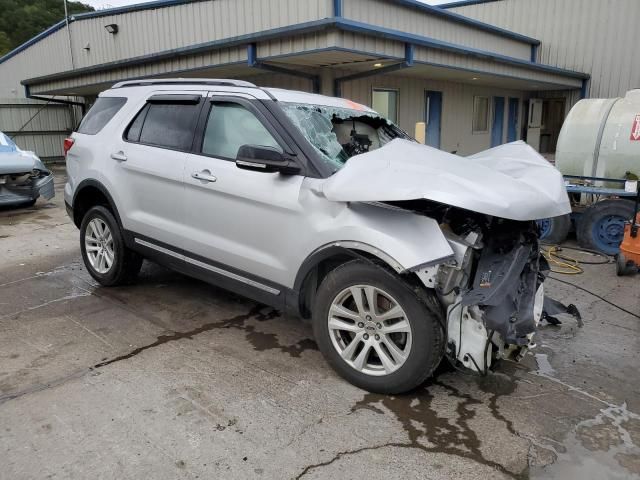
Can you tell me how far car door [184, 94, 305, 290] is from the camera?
3488mm

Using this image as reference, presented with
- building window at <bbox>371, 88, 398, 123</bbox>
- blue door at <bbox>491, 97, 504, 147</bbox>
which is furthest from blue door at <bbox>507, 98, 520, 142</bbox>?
building window at <bbox>371, 88, 398, 123</bbox>

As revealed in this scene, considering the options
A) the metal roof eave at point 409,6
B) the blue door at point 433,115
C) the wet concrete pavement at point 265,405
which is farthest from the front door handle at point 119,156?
the blue door at point 433,115

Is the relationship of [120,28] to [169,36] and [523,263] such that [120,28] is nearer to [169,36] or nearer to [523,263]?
[169,36]

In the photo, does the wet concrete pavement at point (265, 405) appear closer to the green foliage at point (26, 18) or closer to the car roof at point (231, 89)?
the car roof at point (231, 89)

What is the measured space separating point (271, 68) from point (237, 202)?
648 centimetres

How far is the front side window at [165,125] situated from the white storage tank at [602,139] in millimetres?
5790

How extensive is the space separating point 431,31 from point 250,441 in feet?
38.6

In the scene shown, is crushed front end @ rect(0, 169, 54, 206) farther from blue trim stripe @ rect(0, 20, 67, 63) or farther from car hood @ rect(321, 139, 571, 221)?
blue trim stripe @ rect(0, 20, 67, 63)

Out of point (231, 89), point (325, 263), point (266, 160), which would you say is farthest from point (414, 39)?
point (325, 263)

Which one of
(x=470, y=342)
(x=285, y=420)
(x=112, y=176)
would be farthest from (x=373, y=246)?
(x=112, y=176)

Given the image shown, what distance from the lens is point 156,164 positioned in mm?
4254

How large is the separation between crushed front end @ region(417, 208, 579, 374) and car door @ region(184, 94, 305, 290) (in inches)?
39.9

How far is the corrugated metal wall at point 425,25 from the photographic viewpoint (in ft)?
31.0

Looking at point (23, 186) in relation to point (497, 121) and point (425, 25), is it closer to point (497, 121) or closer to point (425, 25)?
point (425, 25)
